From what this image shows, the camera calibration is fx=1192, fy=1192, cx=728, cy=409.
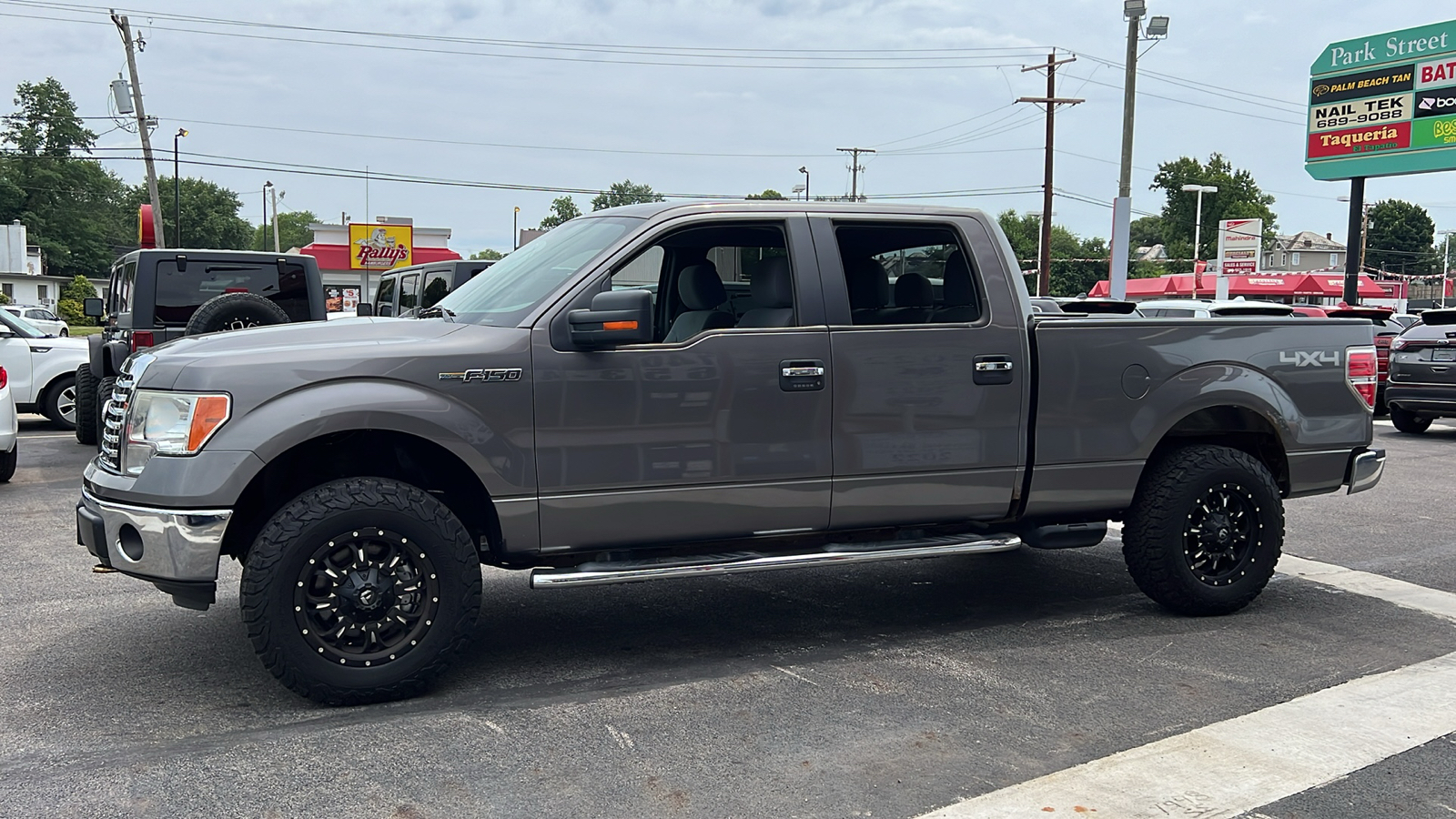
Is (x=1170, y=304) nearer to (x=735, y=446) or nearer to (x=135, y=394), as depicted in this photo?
(x=735, y=446)

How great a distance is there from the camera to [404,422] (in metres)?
4.54

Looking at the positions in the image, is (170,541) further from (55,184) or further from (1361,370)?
(55,184)

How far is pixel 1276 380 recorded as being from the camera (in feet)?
19.9

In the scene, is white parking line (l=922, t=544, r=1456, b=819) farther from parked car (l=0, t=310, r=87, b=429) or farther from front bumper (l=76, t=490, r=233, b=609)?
parked car (l=0, t=310, r=87, b=429)

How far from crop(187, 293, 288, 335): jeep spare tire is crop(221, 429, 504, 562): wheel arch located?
233 inches

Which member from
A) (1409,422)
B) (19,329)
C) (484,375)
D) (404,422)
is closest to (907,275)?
(484,375)

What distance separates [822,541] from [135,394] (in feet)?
9.49

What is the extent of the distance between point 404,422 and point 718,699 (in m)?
1.63

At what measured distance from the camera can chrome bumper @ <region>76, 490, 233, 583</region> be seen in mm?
4316

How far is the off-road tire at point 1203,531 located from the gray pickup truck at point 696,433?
0.01 metres

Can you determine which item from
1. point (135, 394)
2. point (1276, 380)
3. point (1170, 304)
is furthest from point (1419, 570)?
point (1170, 304)

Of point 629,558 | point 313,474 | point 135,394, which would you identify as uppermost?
point 135,394

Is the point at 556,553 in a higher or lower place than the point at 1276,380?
lower

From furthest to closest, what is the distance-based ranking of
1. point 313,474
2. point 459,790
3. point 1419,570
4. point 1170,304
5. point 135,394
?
point 1170,304, point 1419,570, point 313,474, point 135,394, point 459,790
